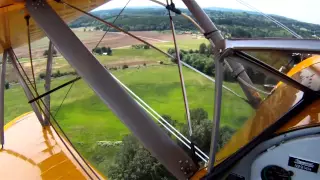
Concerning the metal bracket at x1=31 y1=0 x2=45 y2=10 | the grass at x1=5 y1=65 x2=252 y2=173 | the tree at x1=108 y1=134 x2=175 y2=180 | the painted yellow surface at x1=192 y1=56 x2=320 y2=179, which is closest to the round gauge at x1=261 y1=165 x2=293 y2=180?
the painted yellow surface at x1=192 y1=56 x2=320 y2=179

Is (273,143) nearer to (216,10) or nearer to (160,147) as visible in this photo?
(160,147)

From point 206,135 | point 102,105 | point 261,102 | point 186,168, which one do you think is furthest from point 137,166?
point 102,105

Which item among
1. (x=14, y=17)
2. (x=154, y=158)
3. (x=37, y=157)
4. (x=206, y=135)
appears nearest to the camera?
(x=206, y=135)

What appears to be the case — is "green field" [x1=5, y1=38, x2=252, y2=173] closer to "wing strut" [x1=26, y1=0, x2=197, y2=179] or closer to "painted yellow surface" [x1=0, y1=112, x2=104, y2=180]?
"painted yellow surface" [x1=0, y1=112, x2=104, y2=180]

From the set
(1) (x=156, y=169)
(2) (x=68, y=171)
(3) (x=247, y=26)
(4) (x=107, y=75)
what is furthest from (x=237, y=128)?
(1) (x=156, y=169)

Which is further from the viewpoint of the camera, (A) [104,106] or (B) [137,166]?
(A) [104,106]

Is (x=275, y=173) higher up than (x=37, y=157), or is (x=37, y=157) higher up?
(x=275, y=173)

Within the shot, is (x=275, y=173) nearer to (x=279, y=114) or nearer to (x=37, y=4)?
(x=279, y=114)
